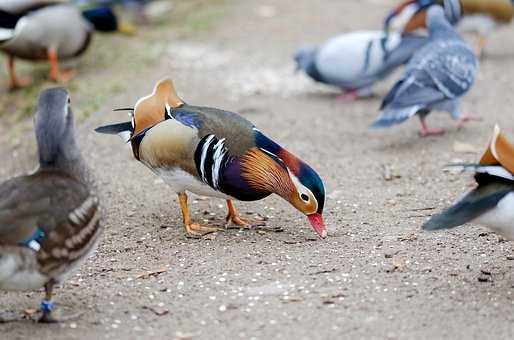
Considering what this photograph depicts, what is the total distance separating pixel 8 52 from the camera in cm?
813

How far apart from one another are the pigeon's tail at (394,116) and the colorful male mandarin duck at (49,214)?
2941 mm

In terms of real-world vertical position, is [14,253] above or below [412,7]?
above

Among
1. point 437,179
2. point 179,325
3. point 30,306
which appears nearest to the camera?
point 179,325

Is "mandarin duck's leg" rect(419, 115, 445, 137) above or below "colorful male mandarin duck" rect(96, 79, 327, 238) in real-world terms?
below

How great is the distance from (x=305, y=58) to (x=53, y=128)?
4209 mm

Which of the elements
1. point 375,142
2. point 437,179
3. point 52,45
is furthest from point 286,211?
point 52,45

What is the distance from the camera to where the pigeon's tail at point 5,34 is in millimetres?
7918

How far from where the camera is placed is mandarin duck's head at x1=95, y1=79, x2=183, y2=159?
4.73 metres

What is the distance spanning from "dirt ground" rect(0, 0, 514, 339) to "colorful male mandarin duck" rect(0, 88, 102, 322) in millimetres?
266

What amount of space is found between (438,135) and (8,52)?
399 centimetres

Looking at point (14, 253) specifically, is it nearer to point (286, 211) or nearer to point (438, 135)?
point (286, 211)

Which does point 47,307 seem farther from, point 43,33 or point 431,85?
point 43,33

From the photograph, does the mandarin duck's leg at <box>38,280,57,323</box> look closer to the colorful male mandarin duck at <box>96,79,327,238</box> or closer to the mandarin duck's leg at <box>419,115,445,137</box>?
the colorful male mandarin duck at <box>96,79,327,238</box>

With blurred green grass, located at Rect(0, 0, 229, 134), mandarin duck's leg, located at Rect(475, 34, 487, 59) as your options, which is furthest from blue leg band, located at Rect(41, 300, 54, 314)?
mandarin duck's leg, located at Rect(475, 34, 487, 59)
